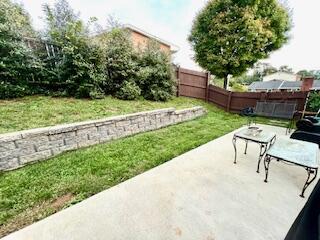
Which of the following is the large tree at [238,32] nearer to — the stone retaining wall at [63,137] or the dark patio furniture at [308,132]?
the dark patio furniture at [308,132]

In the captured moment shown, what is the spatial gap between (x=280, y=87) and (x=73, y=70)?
27381mm

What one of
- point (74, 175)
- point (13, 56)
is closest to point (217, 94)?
point (74, 175)

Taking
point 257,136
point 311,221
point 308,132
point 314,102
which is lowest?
point 308,132

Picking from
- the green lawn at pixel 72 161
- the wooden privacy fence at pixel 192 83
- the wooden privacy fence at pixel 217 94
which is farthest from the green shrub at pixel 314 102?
the wooden privacy fence at pixel 192 83

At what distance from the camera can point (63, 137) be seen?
2.98 m

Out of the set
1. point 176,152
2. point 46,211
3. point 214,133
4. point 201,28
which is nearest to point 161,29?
point 201,28

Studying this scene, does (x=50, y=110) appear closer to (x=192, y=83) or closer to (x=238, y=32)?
(x=192, y=83)

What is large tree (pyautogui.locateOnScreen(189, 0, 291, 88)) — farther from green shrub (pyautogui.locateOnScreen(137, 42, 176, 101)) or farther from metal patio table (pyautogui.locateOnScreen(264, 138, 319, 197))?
metal patio table (pyautogui.locateOnScreen(264, 138, 319, 197))

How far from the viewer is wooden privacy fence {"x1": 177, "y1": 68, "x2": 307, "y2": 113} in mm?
7020

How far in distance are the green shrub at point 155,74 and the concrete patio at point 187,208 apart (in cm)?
425

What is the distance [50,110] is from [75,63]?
5.19 feet

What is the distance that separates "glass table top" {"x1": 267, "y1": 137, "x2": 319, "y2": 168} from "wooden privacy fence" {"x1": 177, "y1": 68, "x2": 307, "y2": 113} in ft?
16.0

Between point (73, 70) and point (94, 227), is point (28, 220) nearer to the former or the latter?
point (94, 227)

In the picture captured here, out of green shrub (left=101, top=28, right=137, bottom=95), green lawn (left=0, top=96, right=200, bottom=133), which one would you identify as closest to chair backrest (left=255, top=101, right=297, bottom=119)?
green lawn (left=0, top=96, right=200, bottom=133)
